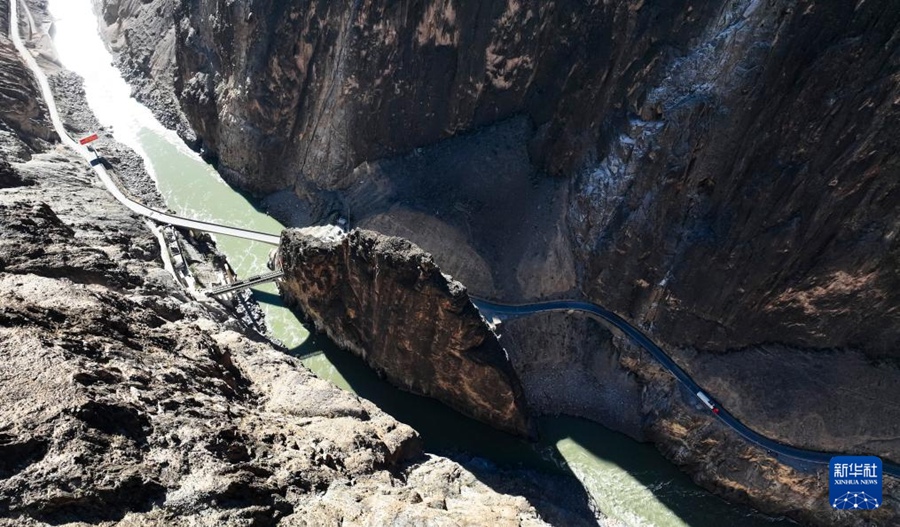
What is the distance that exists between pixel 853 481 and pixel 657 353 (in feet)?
39.2

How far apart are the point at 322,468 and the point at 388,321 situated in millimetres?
16382

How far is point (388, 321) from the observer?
3409 cm

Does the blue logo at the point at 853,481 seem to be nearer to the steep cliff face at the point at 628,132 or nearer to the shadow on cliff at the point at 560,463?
the shadow on cliff at the point at 560,463

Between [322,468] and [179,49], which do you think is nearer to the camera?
[322,468]

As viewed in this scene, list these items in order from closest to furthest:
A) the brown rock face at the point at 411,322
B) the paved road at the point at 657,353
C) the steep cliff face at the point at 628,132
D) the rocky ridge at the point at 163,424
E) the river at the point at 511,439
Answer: the rocky ridge at the point at 163,424
the steep cliff face at the point at 628,132
the paved road at the point at 657,353
the river at the point at 511,439
the brown rock face at the point at 411,322

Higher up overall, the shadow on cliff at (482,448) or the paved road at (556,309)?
the paved road at (556,309)

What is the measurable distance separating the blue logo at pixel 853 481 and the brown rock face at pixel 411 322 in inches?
664

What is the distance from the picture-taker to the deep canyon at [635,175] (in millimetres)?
27719

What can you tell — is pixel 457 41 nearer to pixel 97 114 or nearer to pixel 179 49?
pixel 179 49

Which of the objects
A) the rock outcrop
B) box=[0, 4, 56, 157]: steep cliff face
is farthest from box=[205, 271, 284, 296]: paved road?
box=[0, 4, 56, 157]: steep cliff face

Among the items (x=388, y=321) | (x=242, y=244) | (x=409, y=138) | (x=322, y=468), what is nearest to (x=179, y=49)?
(x=242, y=244)

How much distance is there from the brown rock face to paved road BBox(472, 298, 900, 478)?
5955 mm

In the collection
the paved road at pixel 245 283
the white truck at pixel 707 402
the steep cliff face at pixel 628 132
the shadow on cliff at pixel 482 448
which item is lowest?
the shadow on cliff at pixel 482 448

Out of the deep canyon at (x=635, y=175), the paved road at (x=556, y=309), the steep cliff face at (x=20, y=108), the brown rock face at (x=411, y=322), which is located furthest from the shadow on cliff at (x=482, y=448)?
the steep cliff face at (x=20, y=108)
